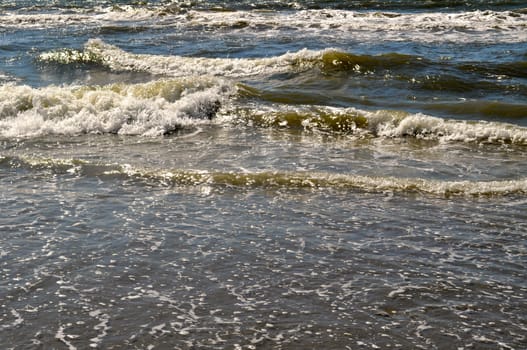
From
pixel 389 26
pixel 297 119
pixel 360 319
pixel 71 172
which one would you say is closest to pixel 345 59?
pixel 297 119

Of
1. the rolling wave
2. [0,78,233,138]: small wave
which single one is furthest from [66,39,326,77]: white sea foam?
the rolling wave

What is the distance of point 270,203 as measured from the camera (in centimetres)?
682

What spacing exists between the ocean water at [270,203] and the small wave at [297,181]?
0.03 meters

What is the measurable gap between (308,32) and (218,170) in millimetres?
12950

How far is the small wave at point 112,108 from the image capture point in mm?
10469

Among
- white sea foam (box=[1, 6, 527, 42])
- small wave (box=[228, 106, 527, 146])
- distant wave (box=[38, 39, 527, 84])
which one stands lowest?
small wave (box=[228, 106, 527, 146])

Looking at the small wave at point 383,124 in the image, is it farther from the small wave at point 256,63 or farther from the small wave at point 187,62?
the small wave at point 187,62

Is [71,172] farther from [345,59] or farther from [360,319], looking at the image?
[345,59]

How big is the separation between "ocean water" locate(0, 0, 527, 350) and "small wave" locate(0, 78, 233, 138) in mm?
38

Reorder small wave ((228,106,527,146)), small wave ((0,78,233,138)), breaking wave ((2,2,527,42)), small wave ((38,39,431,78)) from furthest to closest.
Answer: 1. breaking wave ((2,2,527,42))
2. small wave ((38,39,431,78))
3. small wave ((0,78,233,138))
4. small wave ((228,106,527,146))

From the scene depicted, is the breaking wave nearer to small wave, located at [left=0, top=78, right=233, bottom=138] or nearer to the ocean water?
the ocean water

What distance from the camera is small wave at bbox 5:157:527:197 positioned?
708 cm

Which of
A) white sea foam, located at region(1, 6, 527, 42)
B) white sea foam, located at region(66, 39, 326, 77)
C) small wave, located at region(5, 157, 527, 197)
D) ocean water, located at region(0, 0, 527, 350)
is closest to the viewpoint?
ocean water, located at region(0, 0, 527, 350)

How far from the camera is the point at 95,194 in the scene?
7113 millimetres
